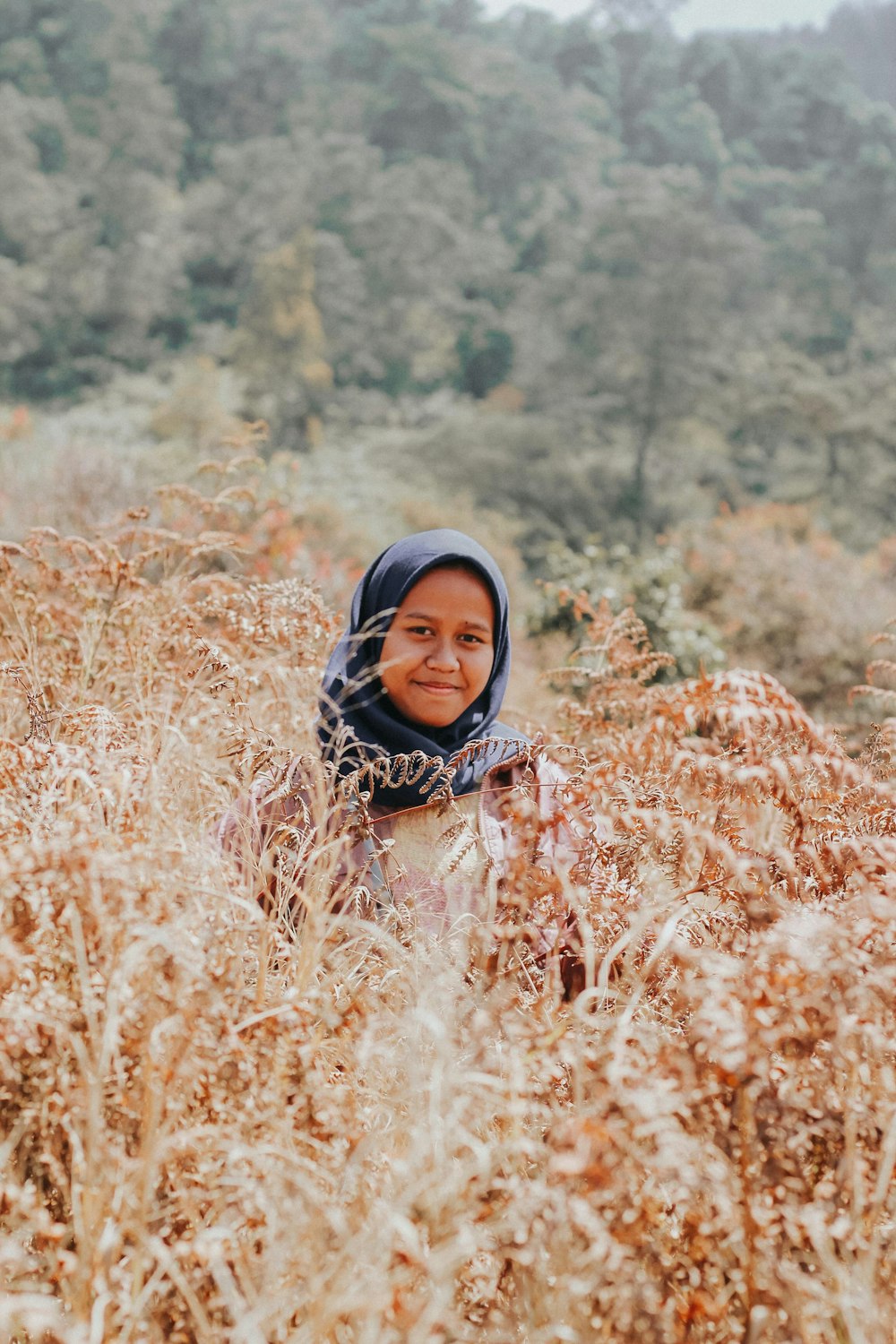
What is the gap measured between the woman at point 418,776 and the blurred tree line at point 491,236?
1863 centimetres

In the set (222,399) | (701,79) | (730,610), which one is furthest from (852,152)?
(730,610)

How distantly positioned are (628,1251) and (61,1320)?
576 millimetres

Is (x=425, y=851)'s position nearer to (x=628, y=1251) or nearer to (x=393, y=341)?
(x=628, y=1251)

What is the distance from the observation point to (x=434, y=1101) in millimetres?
948

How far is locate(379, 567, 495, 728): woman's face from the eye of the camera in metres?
2.05

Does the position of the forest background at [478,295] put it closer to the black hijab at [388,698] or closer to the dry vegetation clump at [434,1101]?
the black hijab at [388,698]

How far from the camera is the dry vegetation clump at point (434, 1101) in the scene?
3.02 feet

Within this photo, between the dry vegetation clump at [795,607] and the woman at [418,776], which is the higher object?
the woman at [418,776]

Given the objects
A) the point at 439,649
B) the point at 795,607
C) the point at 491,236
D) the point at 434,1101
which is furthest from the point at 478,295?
the point at 434,1101

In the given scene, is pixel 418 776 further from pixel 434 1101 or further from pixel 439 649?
pixel 434 1101

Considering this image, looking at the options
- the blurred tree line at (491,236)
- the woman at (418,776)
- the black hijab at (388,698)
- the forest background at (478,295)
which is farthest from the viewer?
the blurred tree line at (491,236)

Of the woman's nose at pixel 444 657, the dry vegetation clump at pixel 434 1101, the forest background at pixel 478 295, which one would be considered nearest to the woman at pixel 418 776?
the woman's nose at pixel 444 657

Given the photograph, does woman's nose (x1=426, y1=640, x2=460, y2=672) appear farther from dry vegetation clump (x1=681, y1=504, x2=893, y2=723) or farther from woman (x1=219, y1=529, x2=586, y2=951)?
dry vegetation clump (x1=681, y1=504, x2=893, y2=723)

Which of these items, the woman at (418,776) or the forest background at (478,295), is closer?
the woman at (418,776)
